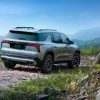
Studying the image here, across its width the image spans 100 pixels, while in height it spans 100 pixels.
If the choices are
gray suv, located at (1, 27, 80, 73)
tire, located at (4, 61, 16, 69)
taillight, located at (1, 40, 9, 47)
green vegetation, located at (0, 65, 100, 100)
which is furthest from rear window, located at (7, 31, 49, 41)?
green vegetation, located at (0, 65, 100, 100)

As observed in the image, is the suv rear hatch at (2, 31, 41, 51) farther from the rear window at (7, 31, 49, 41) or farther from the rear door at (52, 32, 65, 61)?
the rear door at (52, 32, 65, 61)

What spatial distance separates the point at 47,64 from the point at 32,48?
41.4 inches

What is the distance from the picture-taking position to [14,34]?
2294 cm

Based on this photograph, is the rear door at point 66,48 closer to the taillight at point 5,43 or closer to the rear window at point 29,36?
the rear window at point 29,36

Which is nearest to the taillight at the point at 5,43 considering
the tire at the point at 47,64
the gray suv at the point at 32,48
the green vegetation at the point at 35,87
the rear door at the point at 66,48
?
the gray suv at the point at 32,48

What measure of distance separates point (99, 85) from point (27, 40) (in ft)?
28.8

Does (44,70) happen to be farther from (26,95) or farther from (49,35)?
(26,95)

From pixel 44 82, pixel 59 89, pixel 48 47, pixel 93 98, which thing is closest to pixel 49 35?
pixel 48 47

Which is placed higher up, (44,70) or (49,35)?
(49,35)

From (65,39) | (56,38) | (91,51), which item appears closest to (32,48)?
(56,38)

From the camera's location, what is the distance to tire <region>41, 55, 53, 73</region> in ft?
72.5

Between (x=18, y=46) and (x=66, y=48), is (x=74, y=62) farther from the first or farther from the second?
(x=18, y=46)

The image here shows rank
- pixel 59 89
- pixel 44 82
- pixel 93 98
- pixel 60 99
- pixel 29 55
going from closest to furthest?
pixel 93 98 < pixel 60 99 < pixel 59 89 < pixel 44 82 < pixel 29 55

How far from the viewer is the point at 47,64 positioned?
2241 cm
